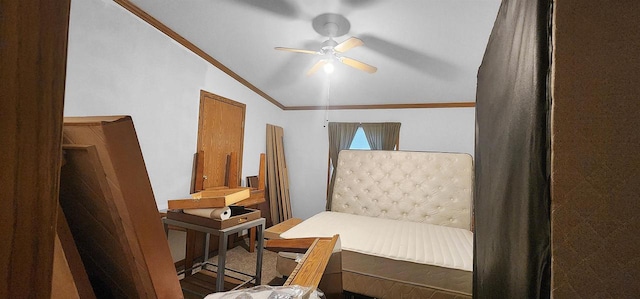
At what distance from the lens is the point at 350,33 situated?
2650mm

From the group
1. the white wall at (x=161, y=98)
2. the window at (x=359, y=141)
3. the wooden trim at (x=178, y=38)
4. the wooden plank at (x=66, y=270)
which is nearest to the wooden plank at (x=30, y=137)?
the wooden plank at (x=66, y=270)

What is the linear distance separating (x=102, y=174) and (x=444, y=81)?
153 inches

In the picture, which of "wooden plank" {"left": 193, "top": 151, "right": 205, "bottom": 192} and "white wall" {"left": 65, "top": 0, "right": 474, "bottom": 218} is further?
"wooden plank" {"left": 193, "top": 151, "right": 205, "bottom": 192}

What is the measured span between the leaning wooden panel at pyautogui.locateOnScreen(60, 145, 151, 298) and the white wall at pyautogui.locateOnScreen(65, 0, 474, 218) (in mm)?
1968

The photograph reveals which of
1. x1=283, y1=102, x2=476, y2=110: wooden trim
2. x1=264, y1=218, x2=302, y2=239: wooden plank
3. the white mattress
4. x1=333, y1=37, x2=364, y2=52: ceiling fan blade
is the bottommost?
x1=264, y1=218, x2=302, y2=239: wooden plank

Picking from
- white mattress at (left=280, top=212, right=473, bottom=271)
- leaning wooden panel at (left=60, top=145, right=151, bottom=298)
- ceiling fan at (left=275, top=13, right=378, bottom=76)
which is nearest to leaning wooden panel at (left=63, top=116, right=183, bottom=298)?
leaning wooden panel at (left=60, top=145, right=151, bottom=298)

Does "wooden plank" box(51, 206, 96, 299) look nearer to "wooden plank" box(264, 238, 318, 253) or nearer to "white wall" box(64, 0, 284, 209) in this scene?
"wooden plank" box(264, 238, 318, 253)

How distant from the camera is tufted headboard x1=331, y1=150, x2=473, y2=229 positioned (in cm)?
227

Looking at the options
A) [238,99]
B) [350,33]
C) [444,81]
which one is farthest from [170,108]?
[444,81]

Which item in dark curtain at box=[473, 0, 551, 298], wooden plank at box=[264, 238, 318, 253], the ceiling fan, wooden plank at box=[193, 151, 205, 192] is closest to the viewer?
dark curtain at box=[473, 0, 551, 298]

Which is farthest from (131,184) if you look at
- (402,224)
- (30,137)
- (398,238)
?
(402,224)

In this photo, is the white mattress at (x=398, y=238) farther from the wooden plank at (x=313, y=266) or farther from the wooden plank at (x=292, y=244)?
the wooden plank at (x=313, y=266)

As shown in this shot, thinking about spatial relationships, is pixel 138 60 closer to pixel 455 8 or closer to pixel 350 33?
pixel 350 33

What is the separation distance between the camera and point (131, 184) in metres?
0.62
